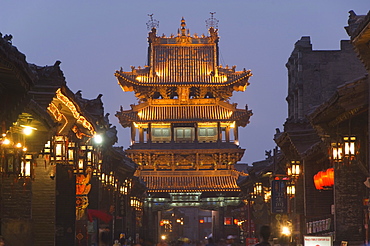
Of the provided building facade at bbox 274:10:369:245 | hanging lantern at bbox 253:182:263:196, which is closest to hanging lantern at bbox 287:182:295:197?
building facade at bbox 274:10:369:245

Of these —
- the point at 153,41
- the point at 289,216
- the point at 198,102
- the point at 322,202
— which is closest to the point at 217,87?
the point at 198,102

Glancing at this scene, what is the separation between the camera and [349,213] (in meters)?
27.5

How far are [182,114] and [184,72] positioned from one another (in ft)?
13.7

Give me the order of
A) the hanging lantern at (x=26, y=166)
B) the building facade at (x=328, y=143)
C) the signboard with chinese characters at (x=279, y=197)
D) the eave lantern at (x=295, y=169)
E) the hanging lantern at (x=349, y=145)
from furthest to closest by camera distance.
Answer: the signboard with chinese characters at (x=279, y=197)
the eave lantern at (x=295, y=169)
the building facade at (x=328, y=143)
the hanging lantern at (x=349, y=145)
the hanging lantern at (x=26, y=166)

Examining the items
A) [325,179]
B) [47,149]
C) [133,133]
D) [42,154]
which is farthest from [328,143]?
[133,133]

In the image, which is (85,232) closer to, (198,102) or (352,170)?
(352,170)

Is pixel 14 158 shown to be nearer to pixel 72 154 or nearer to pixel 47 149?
pixel 47 149

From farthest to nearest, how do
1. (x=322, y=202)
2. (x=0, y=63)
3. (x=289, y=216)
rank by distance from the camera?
(x=289, y=216) → (x=322, y=202) → (x=0, y=63)

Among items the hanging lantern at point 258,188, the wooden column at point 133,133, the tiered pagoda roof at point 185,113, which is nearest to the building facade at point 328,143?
the hanging lantern at point 258,188

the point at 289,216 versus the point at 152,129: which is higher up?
the point at 152,129

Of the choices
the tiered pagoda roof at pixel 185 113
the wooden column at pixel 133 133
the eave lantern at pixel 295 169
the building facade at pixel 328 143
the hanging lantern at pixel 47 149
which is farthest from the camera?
the wooden column at pixel 133 133

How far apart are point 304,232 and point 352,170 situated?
372 inches

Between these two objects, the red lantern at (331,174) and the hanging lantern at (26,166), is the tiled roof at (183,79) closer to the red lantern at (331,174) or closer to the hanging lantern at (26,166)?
the red lantern at (331,174)

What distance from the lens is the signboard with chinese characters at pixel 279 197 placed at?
126 ft
